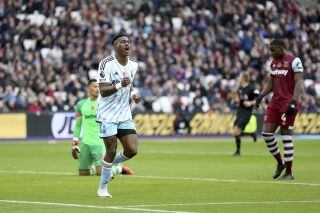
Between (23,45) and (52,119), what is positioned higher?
(23,45)

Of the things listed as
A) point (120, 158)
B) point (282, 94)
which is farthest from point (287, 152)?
point (120, 158)

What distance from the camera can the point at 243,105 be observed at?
1105 inches

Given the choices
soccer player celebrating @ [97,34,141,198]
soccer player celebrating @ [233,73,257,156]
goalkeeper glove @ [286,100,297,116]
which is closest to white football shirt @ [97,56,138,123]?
soccer player celebrating @ [97,34,141,198]

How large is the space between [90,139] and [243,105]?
8.96 meters

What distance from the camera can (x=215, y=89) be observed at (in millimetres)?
43406

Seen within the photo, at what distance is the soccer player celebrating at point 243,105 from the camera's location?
90.5ft

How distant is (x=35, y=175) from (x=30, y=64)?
801 inches

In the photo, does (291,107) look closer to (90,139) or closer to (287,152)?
(287,152)

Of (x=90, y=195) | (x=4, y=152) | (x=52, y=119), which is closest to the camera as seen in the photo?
(x=90, y=195)

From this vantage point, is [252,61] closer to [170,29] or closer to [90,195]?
[170,29]

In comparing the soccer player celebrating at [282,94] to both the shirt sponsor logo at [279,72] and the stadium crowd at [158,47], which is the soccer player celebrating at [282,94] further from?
A: the stadium crowd at [158,47]

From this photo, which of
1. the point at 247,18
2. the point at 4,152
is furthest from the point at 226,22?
the point at 4,152

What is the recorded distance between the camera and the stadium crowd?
39.1 m

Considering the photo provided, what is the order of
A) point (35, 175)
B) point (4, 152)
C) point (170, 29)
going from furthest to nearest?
1. point (170, 29)
2. point (4, 152)
3. point (35, 175)
